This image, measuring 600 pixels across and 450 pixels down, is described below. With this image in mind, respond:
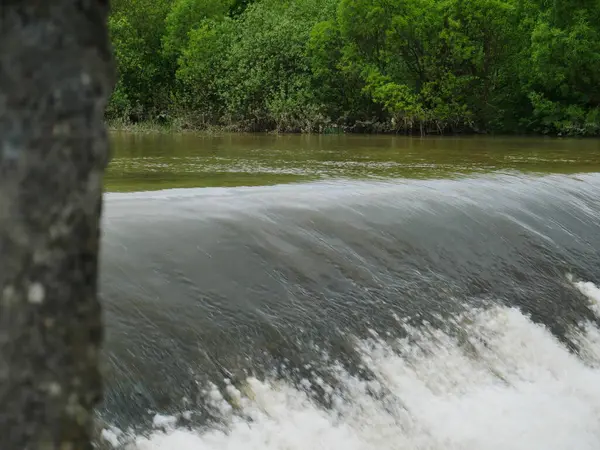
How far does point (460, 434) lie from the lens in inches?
206

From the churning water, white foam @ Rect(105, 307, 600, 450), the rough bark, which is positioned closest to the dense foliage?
the churning water

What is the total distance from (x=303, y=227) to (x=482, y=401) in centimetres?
223

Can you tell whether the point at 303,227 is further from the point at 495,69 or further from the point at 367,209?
the point at 495,69

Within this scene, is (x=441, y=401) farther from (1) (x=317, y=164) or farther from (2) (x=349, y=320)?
(1) (x=317, y=164)

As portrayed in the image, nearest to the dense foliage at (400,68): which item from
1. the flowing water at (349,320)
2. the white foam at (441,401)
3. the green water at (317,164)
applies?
the green water at (317,164)

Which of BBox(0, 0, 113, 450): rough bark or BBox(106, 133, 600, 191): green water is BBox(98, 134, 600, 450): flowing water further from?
BBox(0, 0, 113, 450): rough bark

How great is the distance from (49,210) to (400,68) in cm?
3351

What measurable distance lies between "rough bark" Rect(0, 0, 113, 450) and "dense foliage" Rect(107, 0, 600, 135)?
29.7 metres

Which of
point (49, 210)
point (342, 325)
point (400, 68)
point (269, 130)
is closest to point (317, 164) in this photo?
point (342, 325)

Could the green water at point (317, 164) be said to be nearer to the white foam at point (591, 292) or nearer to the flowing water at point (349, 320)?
the flowing water at point (349, 320)

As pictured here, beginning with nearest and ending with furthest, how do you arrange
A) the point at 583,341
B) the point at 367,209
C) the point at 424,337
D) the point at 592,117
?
the point at 424,337, the point at 583,341, the point at 367,209, the point at 592,117

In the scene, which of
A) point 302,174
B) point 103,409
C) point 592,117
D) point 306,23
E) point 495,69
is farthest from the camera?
point 306,23

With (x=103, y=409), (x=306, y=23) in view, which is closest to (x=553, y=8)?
(x=306, y=23)

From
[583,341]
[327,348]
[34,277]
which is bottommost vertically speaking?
[583,341]
